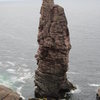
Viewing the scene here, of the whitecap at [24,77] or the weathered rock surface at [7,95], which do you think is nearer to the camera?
the weathered rock surface at [7,95]

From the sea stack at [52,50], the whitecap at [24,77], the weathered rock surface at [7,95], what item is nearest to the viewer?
the weathered rock surface at [7,95]

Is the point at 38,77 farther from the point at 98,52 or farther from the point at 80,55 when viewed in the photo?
the point at 98,52

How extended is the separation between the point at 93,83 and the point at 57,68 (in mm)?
23293

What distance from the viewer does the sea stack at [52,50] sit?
3917 inches

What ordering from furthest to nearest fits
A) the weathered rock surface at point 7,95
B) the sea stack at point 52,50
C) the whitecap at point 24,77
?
1. the whitecap at point 24,77
2. the sea stack at point 52,50
3. the weathered rock surface at point 7,95

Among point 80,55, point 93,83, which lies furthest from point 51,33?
point 80,55

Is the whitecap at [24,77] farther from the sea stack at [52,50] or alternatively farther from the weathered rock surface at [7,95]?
the weathered rock surface at [7,95]

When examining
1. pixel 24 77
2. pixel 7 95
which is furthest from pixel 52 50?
pixel 7 95

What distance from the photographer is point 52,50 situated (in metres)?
101

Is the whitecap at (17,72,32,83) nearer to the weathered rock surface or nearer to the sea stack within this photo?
the sea stack

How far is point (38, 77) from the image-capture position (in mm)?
104938

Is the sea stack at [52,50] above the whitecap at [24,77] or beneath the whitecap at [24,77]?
above

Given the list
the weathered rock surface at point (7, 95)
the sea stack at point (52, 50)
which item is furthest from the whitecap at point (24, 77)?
the weathered rock surface at point (7, 95)

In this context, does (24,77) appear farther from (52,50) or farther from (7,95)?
(7,95)
